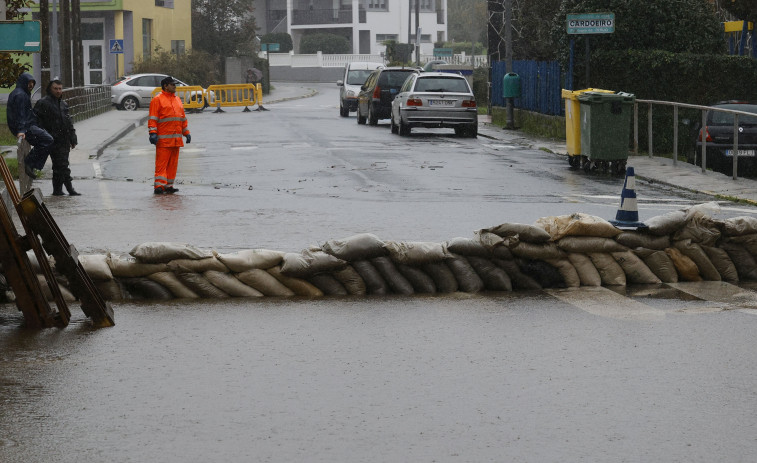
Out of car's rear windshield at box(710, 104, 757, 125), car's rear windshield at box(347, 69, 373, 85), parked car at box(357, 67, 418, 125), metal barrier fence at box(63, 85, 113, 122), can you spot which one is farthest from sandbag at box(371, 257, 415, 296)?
car's rear windshield at box(347, 69, 373, 85)

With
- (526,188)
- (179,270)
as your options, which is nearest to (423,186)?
(526,188)

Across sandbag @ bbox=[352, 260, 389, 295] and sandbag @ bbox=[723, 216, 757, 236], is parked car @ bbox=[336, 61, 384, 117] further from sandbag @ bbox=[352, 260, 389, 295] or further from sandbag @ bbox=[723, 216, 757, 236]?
sandbag @ bbox=[352, 260, 389, 295]

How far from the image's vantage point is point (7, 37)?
1583cm

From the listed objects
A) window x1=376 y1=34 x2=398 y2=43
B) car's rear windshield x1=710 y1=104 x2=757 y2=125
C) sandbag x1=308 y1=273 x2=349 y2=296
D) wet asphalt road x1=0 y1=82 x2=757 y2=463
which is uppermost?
window x1=376 y1=34 x2=398 y2=43

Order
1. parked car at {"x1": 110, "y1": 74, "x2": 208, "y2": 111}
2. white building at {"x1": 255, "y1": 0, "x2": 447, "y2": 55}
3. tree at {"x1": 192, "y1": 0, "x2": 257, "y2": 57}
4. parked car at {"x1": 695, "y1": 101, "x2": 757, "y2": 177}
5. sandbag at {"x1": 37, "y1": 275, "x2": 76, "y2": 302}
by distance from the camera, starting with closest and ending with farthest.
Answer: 1. sandbag at {"x1": 37, "y1": 275, "x2": 76, "y2": 302}
2. parked car at {"x1": 695, "y1": 101, "x2": 757, "y2": 177}
3. parked car at {"x1": 110, "y1": 74, "x2": 208, "y2": 111}
4. tree at {"x1": 192, "y1": 0, "x2": 257, "y2": 57}
5. white building at {"x1": 255, "y1": 0, "x2": 447, "y2": 55}

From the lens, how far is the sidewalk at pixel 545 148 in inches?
699

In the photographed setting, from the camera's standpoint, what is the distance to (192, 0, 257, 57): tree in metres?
72.8

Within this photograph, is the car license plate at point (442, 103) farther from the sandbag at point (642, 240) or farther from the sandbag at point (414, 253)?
the sandbag at point (414, 253)

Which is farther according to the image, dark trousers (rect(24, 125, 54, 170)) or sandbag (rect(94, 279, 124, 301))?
dark trousers (rect(24, 125, 54, 170))

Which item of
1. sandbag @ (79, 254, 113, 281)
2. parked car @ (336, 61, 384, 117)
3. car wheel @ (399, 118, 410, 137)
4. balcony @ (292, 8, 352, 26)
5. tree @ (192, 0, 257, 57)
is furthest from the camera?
balcony @ (292, 8, 352, 26)

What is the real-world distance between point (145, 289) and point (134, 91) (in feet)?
132

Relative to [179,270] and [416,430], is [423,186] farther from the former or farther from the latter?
[416,430]

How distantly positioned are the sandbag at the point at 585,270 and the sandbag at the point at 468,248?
2.27 ft

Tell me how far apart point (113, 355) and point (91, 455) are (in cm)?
208
